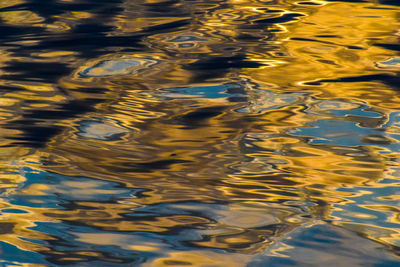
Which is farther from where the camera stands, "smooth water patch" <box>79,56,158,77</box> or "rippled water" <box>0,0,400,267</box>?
"smooth water patch" <box>79,56,158,77</box>

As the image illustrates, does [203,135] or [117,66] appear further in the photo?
[117,66]

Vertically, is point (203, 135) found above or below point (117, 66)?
below

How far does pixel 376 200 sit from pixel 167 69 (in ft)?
3.49

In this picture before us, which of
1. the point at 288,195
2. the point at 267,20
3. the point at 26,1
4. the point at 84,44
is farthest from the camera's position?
the point at 26,1

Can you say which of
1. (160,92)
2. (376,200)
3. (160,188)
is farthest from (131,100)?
(376,200)

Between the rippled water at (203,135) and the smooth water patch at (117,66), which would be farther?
the smooth water patch at (117,66)

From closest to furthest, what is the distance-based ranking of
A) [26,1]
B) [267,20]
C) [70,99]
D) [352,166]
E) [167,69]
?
[352,166], [70,99], [167,69], [267,20], [26,1]

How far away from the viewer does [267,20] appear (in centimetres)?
257

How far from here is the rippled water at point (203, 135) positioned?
1.16 m

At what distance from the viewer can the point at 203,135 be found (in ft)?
5.45

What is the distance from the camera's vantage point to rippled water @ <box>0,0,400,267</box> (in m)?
1.16

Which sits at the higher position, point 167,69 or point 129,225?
point 167,69

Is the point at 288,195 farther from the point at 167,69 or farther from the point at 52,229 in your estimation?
the point at 167,69

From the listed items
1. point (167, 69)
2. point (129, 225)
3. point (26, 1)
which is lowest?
point (129, 225)
